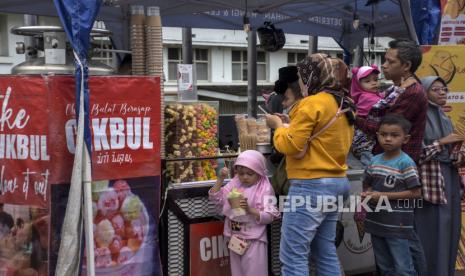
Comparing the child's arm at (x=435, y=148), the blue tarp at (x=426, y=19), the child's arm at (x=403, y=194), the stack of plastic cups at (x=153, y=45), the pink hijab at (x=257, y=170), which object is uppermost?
the blue tarp at (x=426, y=19)

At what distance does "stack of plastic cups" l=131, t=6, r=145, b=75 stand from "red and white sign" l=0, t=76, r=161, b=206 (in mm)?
357

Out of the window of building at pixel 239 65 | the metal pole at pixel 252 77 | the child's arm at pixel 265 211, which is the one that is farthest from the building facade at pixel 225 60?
the child's arm at pixel 265 211

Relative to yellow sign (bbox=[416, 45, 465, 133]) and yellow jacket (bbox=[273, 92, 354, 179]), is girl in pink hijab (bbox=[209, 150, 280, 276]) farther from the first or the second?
yellow sign (bbox=[416, 45, 465, 133])

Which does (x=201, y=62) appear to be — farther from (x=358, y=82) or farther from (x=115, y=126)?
(x=115, y=126)

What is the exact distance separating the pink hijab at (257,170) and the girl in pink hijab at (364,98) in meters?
1.12

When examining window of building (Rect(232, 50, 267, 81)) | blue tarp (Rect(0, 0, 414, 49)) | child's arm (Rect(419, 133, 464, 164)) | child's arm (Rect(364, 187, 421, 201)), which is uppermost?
window of building (Rect(232, 50, 267, 81))

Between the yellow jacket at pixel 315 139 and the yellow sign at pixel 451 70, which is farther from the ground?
the yellow sign at pixel 451 70

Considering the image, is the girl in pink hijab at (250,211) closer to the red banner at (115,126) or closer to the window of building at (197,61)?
the red banner at (115,126)

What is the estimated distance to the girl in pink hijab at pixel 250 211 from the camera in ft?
11.6

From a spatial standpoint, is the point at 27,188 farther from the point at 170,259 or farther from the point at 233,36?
the point at 233,36

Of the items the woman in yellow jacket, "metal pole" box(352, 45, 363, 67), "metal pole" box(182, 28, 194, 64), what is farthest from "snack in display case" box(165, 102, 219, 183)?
"metal pole" box(182, 28, 194, 64)

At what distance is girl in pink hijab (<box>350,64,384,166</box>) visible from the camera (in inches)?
171

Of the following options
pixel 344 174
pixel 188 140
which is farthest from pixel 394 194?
pixel 188 140

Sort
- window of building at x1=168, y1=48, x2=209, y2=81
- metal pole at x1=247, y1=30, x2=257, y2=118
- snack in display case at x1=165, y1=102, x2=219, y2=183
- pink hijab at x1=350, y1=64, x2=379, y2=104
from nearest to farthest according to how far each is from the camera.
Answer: snack in display case at x1=165, y1=102, x2=219, y2=183 → pink hijab at x1=350, y1=64, x2=379, y2=104 → metal pole at x1=247, y1=30, x2=257, y2=118 → window of building at x1=168, y1=48, x2=209, y2=81
